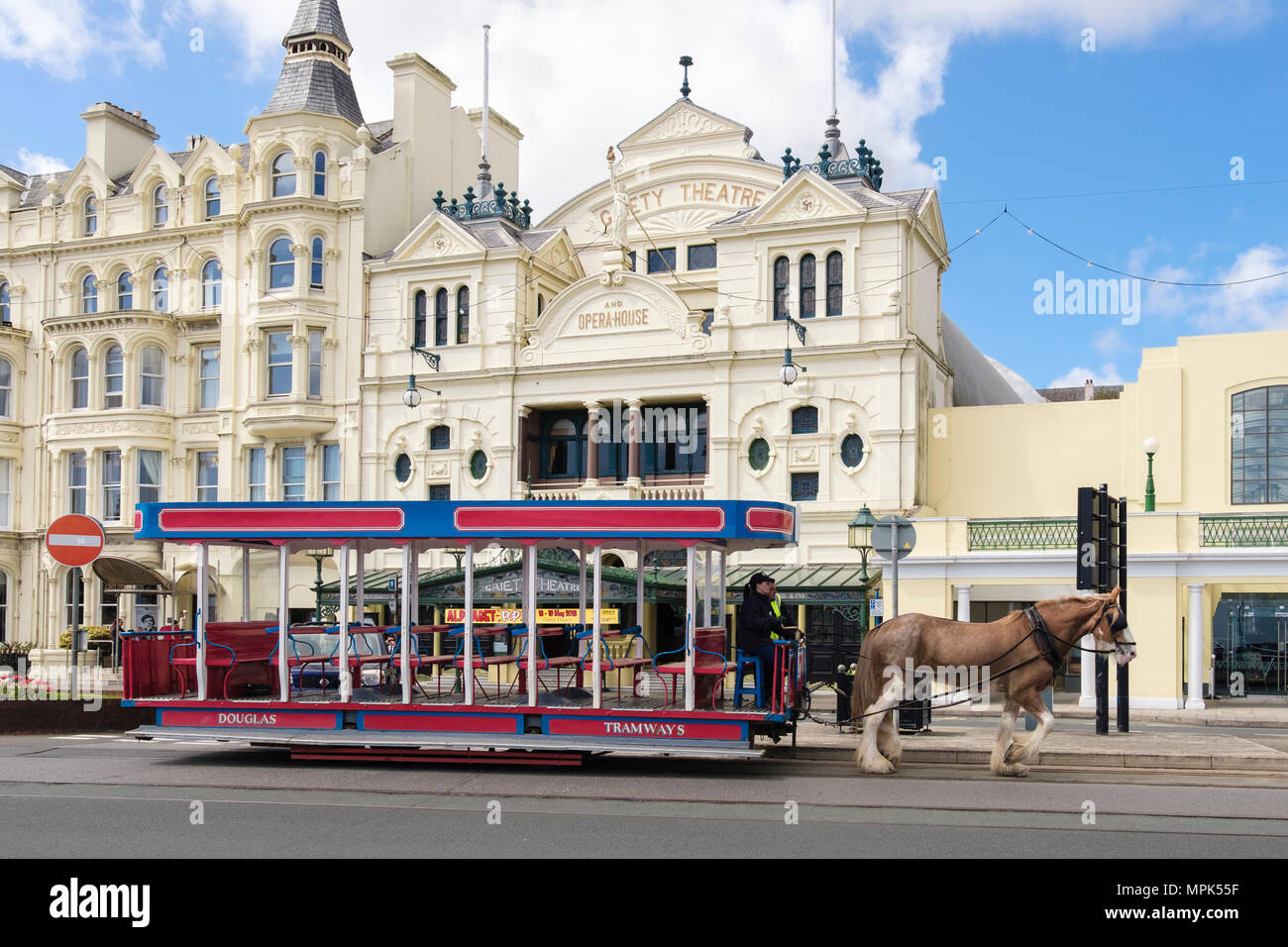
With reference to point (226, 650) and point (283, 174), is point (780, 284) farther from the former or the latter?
point (226, 650)

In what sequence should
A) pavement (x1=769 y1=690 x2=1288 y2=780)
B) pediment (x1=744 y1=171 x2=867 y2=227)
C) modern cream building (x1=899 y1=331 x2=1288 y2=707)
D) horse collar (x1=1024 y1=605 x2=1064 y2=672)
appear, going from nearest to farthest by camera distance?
1. horse collar (x1=1024 y1=605 x2=1064 y2=672)
2. pavement (x1=769 y1=690 x2=1288 y2=780)
3. modern cream building (x1=899 y1=331 x2=1288 y2=707)
4. pediment (x1=744 y1=171 x2=867 y2=227)

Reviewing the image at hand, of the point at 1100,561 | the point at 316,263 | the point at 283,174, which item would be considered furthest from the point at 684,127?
the point at 1100,561

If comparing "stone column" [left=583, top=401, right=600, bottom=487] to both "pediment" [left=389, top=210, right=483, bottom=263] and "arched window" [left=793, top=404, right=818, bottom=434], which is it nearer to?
"arched window" [left=793, top=404, right=818, bottom=434]

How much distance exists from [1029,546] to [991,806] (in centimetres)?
1590

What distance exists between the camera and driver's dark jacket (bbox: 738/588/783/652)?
44.0 ft

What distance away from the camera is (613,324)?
3372 centimetres

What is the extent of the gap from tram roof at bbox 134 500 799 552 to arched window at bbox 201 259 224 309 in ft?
81.4

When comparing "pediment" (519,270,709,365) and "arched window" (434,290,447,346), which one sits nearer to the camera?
"pediment" (519,270,709,365)

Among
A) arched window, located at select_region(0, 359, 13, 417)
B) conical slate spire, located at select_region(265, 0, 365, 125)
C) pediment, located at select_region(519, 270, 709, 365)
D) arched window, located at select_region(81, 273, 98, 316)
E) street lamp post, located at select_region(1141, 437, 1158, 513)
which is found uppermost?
conical slate spire, located at select_region(265, 0, 365, 125)

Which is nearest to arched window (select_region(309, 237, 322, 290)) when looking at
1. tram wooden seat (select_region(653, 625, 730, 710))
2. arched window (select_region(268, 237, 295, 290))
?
arched window (select_region(268, 237, 295, 290))

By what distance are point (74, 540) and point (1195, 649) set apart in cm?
2025

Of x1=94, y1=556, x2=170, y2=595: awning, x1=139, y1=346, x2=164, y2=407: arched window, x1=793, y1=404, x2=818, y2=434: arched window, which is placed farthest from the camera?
x1=139, y1=346, x2=164, y2=407: arched window

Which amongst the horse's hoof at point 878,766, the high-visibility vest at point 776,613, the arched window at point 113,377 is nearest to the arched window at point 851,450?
the high-visibility vest at point 776,613
